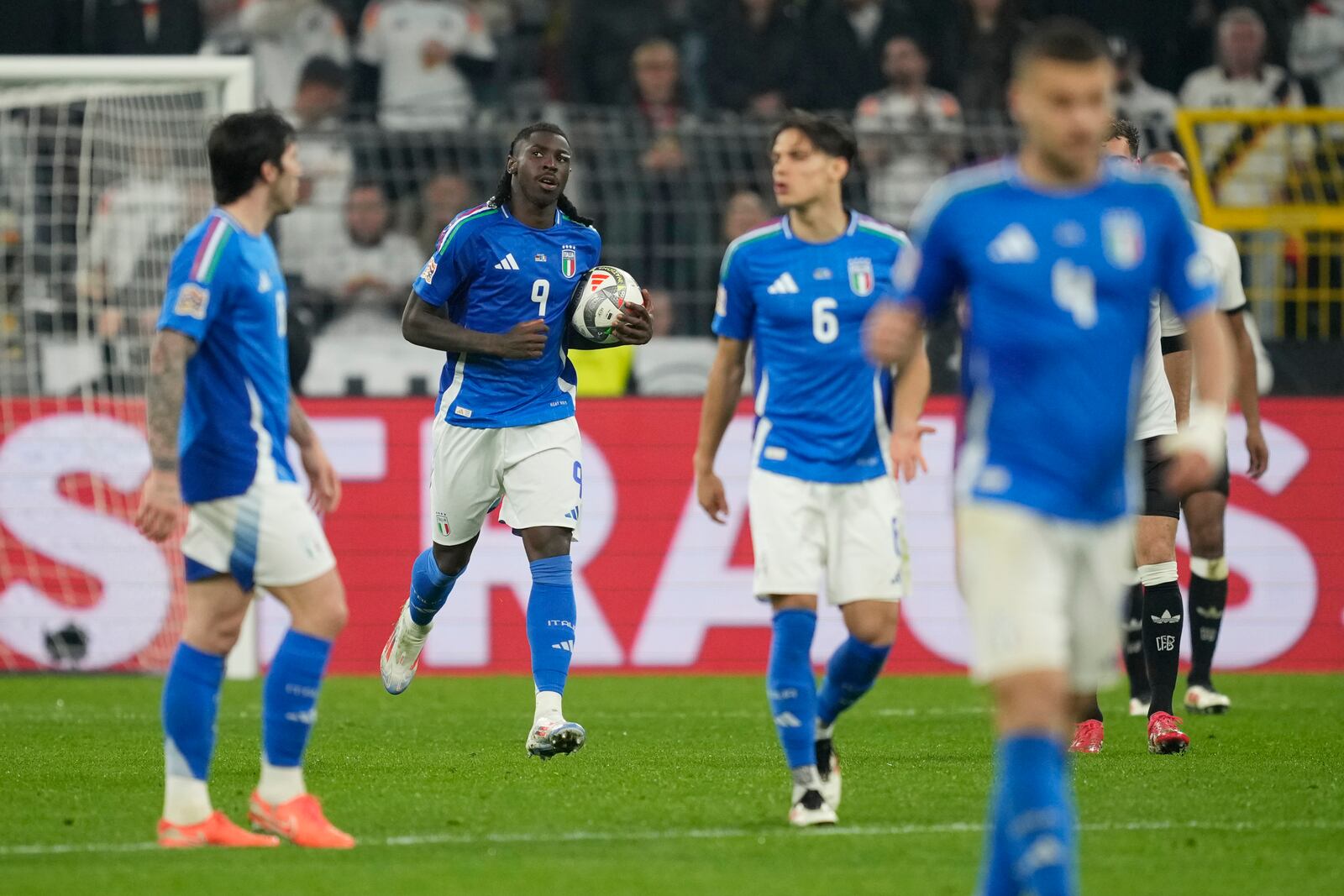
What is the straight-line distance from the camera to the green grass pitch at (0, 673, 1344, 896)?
533 centimetres

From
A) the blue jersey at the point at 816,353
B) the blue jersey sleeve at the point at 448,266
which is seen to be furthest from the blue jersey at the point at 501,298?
the blue jersey at the point at 816,353

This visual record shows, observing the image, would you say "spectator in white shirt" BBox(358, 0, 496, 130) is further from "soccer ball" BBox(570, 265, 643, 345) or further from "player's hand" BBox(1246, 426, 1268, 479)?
"player's hand" BBox(1246, 426, 1268, 479)

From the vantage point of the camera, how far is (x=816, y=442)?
6.23m

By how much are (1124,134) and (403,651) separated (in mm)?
3888

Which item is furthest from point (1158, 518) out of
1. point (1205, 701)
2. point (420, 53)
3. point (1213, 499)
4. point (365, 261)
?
point (420, 53)

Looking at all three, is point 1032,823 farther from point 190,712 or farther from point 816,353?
point 190,712

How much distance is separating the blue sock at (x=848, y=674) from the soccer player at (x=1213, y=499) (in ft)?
9.59

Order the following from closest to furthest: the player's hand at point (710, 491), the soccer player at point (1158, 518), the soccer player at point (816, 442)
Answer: the soccer player at point (816, 442), the player's hand at point (710, 491), the soccer player at point (1158, 518)

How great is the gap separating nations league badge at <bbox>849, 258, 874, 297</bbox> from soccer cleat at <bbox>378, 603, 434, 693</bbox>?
345 centimetres

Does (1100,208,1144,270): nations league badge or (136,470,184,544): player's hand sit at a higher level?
(1100,208,1144,270): nations league badge

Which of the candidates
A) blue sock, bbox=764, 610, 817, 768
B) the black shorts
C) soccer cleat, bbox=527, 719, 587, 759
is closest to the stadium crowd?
the black shorts

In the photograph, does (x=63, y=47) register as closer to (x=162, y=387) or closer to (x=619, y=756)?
(x=619, y=756)

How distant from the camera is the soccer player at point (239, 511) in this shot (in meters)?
5.72

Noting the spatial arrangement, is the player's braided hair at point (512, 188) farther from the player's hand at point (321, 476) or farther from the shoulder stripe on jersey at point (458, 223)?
the player's hand at point (321, 476)
